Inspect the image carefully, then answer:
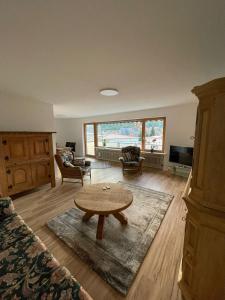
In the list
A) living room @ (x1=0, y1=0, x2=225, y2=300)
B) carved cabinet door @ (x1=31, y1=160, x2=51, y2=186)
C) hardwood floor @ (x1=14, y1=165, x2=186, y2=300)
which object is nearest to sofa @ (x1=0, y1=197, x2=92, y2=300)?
living room @ (x1=0, y1=0, x2=225, y2=300)

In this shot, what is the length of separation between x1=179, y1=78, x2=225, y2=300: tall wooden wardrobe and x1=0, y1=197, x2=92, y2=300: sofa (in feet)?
2.91

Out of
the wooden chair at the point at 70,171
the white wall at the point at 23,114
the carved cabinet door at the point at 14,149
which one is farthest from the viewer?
the wooden chair at the point at 70,171

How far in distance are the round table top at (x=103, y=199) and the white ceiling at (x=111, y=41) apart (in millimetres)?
1912

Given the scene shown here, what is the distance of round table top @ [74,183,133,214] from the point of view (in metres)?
1.83

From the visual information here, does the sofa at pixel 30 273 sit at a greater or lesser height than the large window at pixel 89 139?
lesser

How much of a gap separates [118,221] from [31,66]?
2709mm

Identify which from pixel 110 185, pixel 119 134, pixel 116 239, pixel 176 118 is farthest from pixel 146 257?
pixel 119 134

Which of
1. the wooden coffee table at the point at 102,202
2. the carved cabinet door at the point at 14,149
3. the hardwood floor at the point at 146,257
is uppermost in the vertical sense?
the carved cabinet door at the point at 14,149

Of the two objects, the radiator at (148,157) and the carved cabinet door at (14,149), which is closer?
the carved cabinet door at (14,149)

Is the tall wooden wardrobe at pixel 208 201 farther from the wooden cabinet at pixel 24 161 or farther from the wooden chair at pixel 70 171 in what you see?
the wooden cabinet at pixel 24 161

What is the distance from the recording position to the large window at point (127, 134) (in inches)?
212

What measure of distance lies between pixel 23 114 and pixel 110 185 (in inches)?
114

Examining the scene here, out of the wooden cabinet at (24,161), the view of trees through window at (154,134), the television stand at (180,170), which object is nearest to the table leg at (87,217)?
the wooden cabinet at (24,161)

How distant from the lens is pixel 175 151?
14.5ft
